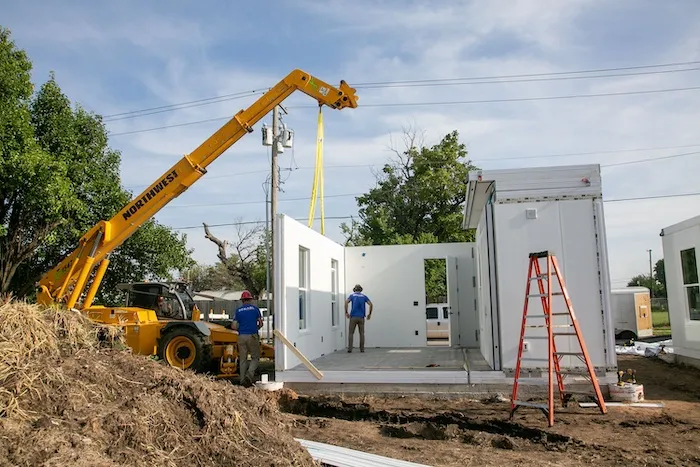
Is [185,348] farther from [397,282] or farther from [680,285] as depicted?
[680,285]

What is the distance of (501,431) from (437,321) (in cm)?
1064

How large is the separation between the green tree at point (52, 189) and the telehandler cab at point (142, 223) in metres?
3.42

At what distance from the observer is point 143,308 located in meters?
12.0

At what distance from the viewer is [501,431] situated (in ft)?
21.9

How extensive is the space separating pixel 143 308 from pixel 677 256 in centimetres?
1051

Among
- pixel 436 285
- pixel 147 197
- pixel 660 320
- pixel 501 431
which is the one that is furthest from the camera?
pixel 660 320

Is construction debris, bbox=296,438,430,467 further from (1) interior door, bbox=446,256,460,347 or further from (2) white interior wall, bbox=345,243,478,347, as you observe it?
(2) white interior wall, bbox=345,243,478,347

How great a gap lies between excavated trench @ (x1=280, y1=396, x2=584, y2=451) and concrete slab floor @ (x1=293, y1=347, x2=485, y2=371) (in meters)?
1.30

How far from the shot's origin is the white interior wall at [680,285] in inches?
418

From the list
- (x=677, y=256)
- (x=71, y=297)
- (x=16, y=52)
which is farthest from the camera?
(x=16, y=52)

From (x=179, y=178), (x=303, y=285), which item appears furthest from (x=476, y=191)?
(x=179, y=178)

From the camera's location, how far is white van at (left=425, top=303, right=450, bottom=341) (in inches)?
690

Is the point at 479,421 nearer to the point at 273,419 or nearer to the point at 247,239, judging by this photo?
the point at 273,419

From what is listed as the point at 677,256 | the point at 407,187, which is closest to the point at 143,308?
the point at 677,256
